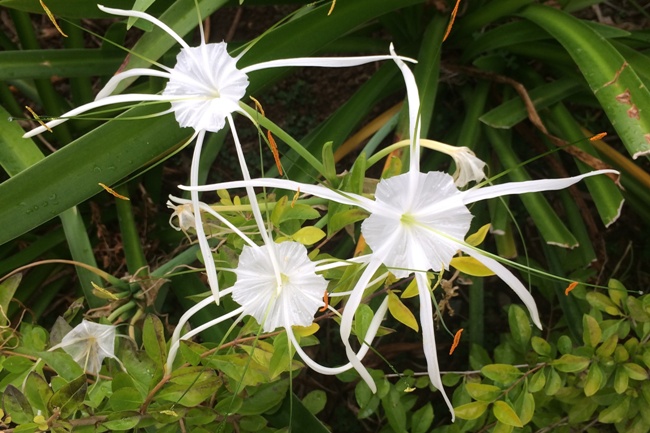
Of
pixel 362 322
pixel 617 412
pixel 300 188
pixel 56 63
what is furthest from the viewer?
pixel 56 63

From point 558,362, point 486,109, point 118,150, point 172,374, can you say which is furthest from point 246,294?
point 486,109

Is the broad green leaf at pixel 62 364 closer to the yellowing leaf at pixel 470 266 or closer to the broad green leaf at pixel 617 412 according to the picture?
the yellowing leaf at pixel 470 266

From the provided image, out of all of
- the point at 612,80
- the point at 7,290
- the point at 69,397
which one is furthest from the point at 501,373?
the point at 7,290

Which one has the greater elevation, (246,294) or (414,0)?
(414,0)

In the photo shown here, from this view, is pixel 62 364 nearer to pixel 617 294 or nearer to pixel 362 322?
pixel 362 322

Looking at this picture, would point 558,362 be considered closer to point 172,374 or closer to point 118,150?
point 172,374

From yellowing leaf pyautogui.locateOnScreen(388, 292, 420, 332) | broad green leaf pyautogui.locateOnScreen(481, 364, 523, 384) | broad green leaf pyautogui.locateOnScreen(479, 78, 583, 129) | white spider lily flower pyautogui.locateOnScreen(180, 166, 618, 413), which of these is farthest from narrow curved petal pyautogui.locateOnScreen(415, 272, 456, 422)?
broad green leaf pyautogui.locateOnScreen(479, 78, 583, 129)

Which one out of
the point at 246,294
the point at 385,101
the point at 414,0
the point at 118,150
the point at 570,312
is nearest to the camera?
the point at 246,294
